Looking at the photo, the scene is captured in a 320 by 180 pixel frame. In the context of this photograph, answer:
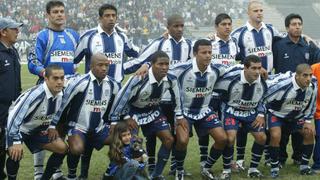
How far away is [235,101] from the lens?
815cm

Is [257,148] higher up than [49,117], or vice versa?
[49,117]

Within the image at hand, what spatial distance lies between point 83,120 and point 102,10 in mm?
1712

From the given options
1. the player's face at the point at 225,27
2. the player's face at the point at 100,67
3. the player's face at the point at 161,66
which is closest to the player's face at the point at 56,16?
→ the player's face at the point at 100,67

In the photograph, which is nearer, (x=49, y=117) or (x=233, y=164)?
(x=49, y=117)

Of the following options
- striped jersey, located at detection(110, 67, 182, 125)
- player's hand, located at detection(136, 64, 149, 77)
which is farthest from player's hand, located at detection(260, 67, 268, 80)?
player's hand, located at detection(136, 64, 149, 77)

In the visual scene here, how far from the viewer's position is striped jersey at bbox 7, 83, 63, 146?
6613mm

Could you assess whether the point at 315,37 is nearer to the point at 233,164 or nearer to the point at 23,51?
the point at 23,51

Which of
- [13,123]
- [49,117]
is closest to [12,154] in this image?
[13,123]

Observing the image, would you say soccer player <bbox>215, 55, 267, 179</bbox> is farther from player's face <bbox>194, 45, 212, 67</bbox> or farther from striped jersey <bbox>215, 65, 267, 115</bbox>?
player's face <bbox>194, 45, 212, 67</bbox>

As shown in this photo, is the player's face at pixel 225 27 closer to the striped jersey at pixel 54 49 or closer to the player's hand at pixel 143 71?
the player's hand at pixel 143 71

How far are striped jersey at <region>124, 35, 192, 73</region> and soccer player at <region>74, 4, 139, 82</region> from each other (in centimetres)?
17

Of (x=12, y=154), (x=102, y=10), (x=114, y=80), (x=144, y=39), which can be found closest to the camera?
(x=12, y=154)

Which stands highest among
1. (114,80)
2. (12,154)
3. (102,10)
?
(102,10)

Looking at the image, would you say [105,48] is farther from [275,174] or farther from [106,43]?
[275,174]
